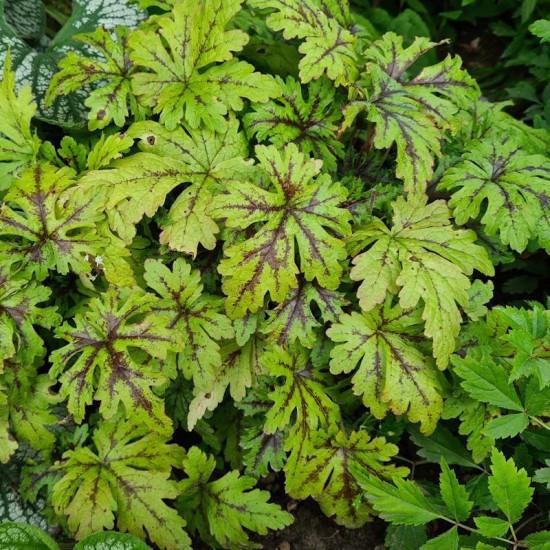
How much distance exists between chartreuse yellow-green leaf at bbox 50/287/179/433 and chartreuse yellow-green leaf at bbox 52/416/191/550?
0.75 feet

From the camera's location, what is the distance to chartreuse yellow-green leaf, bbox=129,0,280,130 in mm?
2002

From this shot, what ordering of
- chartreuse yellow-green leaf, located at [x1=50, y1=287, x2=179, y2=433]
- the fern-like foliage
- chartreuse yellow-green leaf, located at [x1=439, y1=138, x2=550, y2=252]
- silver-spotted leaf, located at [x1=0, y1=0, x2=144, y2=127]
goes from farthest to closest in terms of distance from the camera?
1. silver-spotted leaf, located at [x1=0, y1=0, x2=144, y2=127]
2. chartreuse yellow-green leaf, located at [x1=439, y1=138, x2=550, y2=252]
3. chartreuse yellow-green leaf, located at [x1=50, y1=287, x2=179, y2=433]
4. the fern-like foliage

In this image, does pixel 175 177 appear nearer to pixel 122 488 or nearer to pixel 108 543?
pixel 122 488

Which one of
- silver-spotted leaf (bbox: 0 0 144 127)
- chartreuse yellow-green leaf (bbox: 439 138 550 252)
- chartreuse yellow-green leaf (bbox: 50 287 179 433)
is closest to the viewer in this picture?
chartreuse yellow-green leaf (bbox: 50 287 179 433)

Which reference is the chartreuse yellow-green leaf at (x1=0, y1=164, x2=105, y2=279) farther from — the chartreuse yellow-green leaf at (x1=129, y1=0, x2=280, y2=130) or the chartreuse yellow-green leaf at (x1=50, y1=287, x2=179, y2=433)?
the chartreuse yellow-green leaf at (x1=129, y1=0, x2=280, y2=130)

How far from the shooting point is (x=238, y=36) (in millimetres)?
2004

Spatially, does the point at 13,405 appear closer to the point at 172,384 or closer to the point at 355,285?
the point at 172,384

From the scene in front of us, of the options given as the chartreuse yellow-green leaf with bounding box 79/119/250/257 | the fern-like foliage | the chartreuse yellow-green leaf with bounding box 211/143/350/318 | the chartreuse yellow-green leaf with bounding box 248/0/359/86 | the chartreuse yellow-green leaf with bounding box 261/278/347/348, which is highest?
the chartreuse yellow-green leaf with bounding box 248/0/359/86

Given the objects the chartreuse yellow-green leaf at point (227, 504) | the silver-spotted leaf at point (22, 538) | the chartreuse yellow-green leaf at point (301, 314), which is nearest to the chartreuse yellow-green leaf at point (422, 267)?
the chartreuse yellow-green leaf at point (301, 314)

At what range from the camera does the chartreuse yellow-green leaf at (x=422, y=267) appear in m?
1.85

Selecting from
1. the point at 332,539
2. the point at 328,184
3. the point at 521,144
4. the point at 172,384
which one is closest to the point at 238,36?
the point at 328,184

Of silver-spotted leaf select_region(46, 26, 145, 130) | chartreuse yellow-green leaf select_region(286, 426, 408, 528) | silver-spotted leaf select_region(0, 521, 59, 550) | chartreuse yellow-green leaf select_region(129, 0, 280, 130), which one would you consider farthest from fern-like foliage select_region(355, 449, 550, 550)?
silver-spotted leaf select_region(46, 26, 145, 130)

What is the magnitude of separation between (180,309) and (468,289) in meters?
0.93

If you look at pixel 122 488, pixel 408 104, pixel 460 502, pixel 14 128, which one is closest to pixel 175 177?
pixel 14 128
